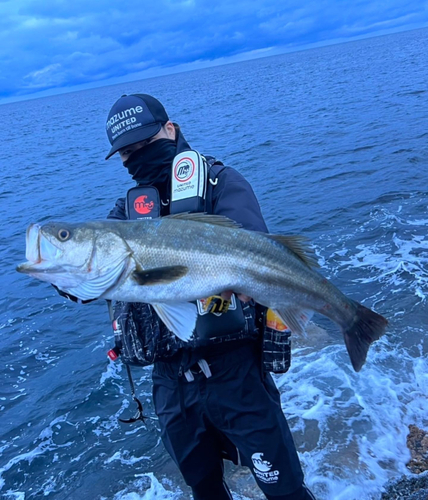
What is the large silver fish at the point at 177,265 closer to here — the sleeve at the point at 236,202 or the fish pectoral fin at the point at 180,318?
the fish pectoral fin at the point at 180,318

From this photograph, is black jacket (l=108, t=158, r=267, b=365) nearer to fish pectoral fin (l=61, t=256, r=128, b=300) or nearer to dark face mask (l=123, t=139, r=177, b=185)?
dark face mask (l=123, t=139, r=177, b=185)

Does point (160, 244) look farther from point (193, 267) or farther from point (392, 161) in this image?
point (392, 161)

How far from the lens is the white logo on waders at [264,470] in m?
4.04

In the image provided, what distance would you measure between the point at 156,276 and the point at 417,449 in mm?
4567

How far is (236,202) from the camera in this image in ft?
13.3

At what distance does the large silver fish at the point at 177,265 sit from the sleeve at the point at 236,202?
0.92 feet

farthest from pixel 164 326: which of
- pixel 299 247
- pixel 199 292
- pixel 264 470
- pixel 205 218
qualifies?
pixel 264 470

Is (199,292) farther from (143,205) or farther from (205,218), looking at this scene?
(143,205)

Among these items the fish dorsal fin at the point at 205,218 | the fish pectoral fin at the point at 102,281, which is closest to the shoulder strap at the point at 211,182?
the fish dorsal fin at the point at 205,218

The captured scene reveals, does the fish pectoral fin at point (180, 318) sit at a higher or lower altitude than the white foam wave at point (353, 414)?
higher

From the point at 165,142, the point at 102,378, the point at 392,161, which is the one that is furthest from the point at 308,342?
the point at 392,161

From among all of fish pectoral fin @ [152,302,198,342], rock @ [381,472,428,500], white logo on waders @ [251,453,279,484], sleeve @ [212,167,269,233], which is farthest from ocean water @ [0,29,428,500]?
sleeve @ [212,167,269,233]

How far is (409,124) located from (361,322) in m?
25.3

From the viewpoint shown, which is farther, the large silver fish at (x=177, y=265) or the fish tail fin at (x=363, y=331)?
the fish tail fin at (x=363, y=331)
